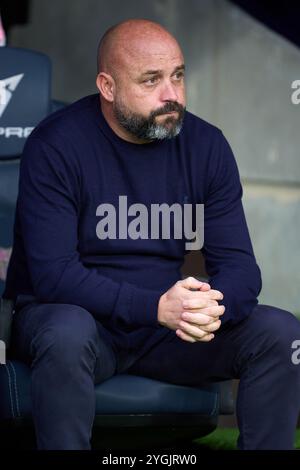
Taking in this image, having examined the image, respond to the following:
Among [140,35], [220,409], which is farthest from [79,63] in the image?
[220,409]

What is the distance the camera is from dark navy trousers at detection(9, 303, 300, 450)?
2.24 meters

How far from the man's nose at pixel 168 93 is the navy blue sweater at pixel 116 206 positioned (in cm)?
15

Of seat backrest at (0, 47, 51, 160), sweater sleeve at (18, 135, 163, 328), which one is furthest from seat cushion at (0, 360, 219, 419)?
seat backrest at (0, 47, 51, 160)

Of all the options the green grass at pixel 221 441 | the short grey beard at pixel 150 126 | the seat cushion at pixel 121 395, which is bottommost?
the green grass at pixel 221 441

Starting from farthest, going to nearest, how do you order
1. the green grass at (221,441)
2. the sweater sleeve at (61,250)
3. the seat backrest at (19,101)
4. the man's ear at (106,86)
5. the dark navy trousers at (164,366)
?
the green grass at (221,441)
the seat backrest at (19,101)
the man's ear at (106,86)
the sweater sleeve at (61,250)
the dark navy trousers at (164,366)

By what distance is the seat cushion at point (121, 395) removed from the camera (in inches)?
95.4

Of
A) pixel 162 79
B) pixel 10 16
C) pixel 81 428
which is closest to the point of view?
pixel 81 428

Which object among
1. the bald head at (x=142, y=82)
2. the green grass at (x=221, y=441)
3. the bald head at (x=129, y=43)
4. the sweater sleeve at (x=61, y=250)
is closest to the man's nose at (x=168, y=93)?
the bald head at (x=142, y=82)

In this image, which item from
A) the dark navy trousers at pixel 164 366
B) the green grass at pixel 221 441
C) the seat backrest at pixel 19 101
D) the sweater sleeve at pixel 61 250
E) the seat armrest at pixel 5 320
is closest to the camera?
the dark navy trousers at pixel 164 366

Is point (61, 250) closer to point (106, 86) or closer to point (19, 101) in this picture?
point (106, 86)

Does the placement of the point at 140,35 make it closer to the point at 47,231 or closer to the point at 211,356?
the point at 47,231

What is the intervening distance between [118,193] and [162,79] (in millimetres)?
292

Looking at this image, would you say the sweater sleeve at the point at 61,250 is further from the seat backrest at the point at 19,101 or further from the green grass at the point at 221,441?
the green grass at the point at 221,441

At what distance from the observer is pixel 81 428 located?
Result: 2230 millimetres
